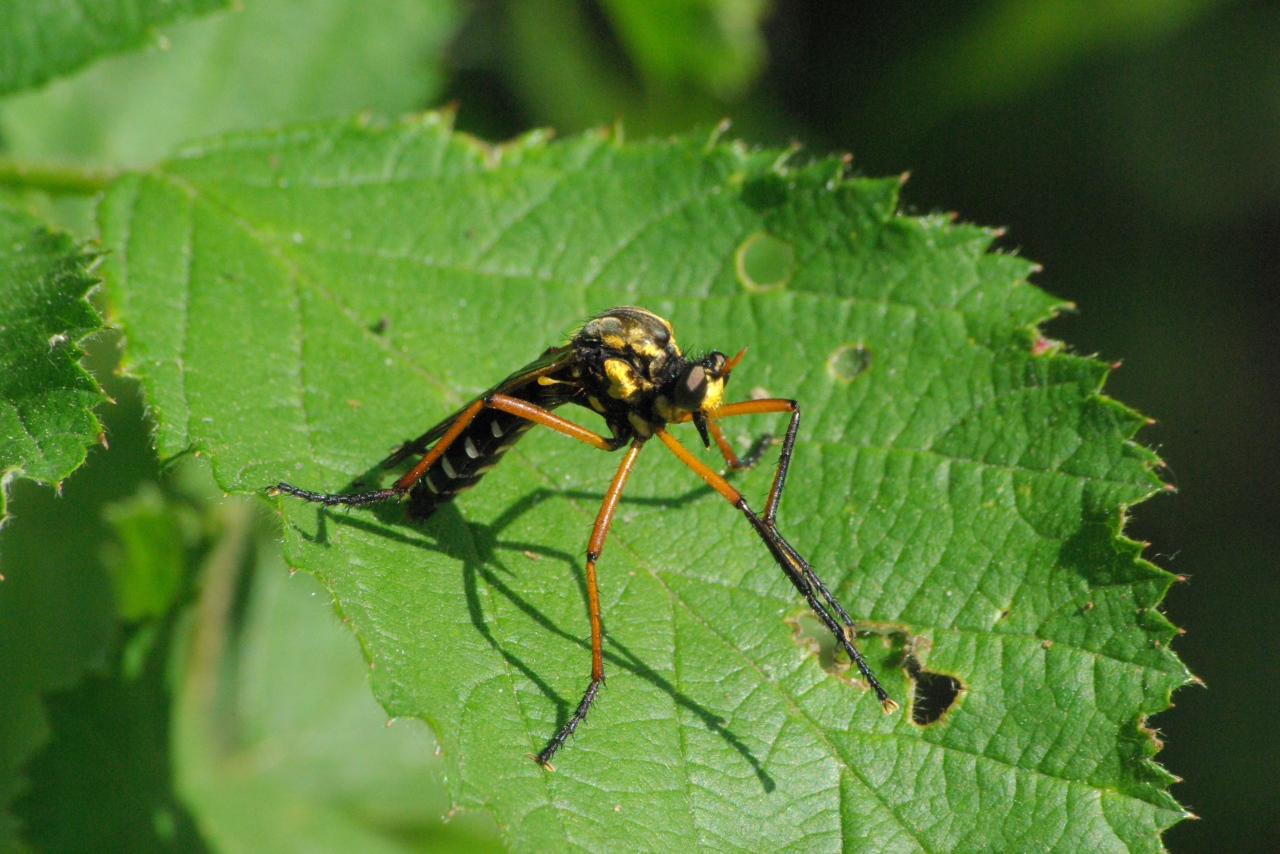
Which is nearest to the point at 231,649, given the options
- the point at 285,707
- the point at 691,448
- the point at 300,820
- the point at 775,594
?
the point at 285,707

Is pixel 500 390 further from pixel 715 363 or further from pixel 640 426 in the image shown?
pixel 715 363

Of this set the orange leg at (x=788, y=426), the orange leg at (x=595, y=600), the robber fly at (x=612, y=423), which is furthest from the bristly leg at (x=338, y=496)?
the orange leg at (x=788, y=426)

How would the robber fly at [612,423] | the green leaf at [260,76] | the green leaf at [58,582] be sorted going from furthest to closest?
1. the green leaf at [260,76]
2. the green leaf at [58,582]
3. the robber fly at [612,423]

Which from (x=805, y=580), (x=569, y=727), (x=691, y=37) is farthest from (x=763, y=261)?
(x=691, y=37)

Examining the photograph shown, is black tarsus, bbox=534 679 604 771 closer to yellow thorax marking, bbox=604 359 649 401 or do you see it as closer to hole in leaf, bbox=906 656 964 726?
hole in leaf, bbox=906 656 964 726

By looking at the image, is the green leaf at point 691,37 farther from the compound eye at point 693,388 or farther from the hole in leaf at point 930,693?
the hole in leaf at point 930,693

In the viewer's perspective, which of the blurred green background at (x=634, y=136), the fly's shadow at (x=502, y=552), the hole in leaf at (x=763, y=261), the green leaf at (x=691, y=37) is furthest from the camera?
the green leaf at (x=691, y=37)

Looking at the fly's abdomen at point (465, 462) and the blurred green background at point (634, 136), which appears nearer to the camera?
the fly's abdomen at point (465, 462)

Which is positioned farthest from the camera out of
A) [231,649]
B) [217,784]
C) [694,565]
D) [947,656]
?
[231,649]

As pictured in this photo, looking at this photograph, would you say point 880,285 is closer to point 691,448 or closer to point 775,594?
point 691,448
